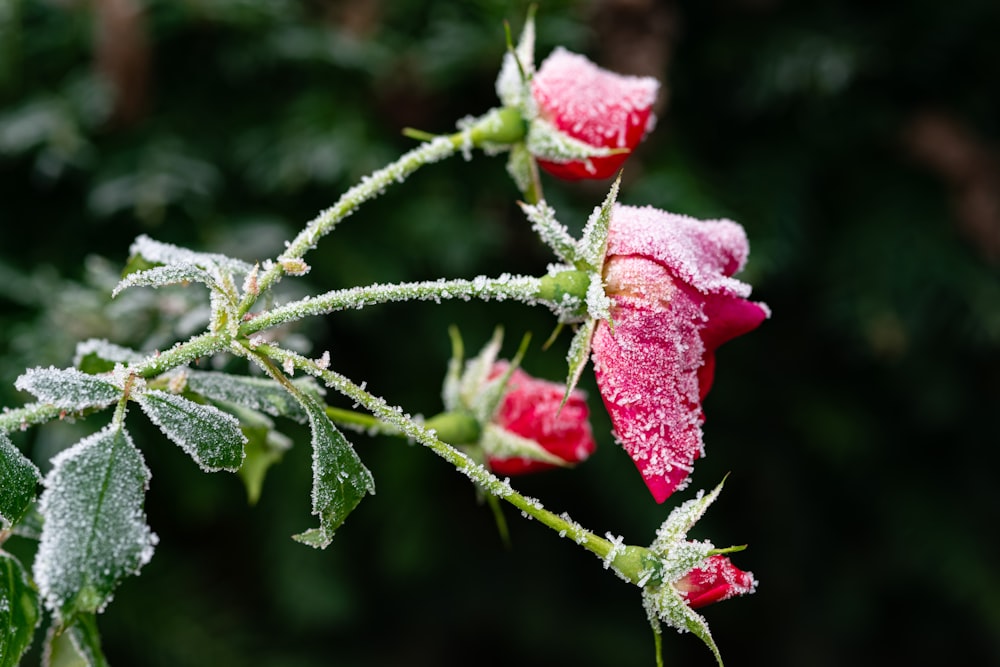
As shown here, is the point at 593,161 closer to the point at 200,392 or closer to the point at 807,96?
the point at 200,392

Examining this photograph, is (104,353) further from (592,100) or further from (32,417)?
(592,100)

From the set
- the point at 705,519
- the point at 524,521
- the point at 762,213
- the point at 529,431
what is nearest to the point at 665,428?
the point at 529,431

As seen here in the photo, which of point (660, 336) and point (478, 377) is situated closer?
point (660, 336)

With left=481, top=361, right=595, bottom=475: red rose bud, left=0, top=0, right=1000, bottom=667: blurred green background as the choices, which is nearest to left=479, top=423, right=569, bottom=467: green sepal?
left=481, top=361, right=595, bottom=475: red rose bud

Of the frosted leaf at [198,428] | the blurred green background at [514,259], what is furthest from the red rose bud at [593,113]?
the blurred green background at [514,259]

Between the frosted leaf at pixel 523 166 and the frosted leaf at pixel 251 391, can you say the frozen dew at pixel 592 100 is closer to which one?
the frosted leaf at pixel 523 166

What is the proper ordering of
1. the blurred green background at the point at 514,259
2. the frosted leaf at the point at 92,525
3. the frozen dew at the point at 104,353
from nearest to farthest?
the frosted leaf at the point at 92,525 < the frozen dew at the point at 104,353 < the blurred green background at the point at 514,259

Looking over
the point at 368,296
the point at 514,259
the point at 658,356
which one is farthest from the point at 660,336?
the point at 514,259

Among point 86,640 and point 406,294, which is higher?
point 406,294
